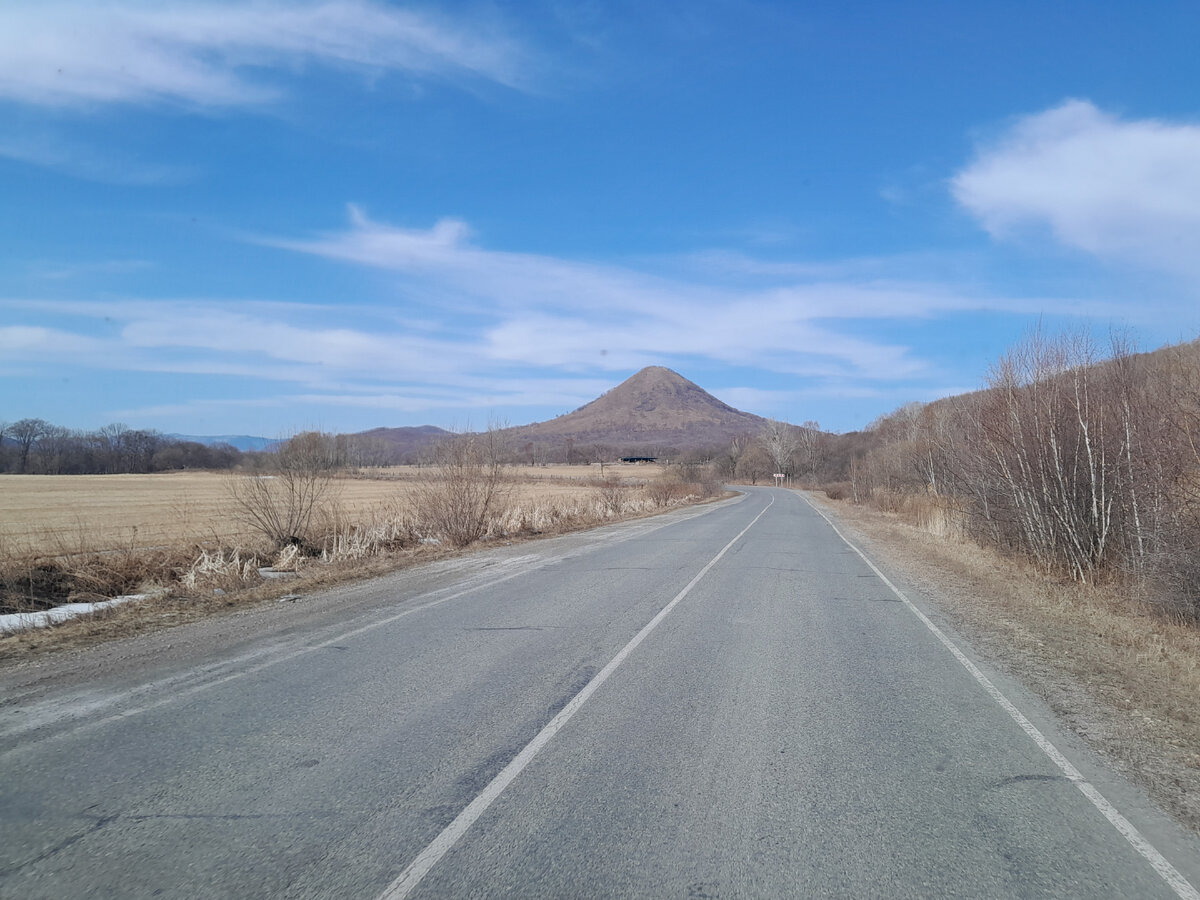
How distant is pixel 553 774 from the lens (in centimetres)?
454

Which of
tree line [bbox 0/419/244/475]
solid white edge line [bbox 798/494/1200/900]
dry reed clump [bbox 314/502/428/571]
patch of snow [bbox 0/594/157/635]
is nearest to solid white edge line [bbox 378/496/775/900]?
solid white edge line [bbox 798/494/1200/900]

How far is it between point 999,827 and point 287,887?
12.3ft

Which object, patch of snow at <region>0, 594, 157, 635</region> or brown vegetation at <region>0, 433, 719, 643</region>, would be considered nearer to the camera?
patch of snow at <region>0, 594, 157, 635</region>

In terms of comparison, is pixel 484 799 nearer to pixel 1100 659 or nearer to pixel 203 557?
pixel 1100 659

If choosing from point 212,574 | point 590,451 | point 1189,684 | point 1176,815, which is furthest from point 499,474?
point 590,451

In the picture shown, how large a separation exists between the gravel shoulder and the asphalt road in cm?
32

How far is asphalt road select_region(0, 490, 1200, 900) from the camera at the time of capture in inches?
137

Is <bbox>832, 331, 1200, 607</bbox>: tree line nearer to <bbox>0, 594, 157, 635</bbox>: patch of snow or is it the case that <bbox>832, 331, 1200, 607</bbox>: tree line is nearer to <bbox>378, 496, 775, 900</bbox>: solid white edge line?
<bbox>378, 496, 775, 900</bbox>: solid white edge line

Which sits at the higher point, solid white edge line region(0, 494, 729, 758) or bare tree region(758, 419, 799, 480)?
bare tree region(758, 419, 799, 480)

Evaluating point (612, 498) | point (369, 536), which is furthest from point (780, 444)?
point (369, 536)

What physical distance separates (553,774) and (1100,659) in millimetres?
6782

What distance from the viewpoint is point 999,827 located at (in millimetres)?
4000

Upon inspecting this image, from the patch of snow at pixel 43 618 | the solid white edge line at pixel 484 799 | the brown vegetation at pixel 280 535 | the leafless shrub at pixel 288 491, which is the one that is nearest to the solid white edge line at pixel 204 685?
the solid white edge line at pixel 484 799

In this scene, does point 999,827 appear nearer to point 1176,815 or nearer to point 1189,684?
point 1176,815
